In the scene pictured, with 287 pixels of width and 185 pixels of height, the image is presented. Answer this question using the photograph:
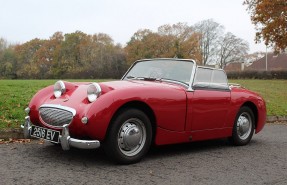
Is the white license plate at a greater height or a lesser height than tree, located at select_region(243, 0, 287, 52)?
lesser

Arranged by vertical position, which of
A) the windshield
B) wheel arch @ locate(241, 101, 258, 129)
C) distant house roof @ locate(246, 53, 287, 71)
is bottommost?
wheel arch @ locate(241, 101, 258, 129)

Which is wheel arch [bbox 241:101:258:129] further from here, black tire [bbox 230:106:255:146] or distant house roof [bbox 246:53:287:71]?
distant house roof [bbox 246:53:287:71]

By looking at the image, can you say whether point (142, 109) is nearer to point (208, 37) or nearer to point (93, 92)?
point (93, 92)

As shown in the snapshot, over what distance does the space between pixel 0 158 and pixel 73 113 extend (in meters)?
1.25

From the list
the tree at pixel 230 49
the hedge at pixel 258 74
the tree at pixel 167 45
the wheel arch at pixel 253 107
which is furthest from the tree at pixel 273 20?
the tree at pixel 230 49

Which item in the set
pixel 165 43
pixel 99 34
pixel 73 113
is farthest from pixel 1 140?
pixel 99 34

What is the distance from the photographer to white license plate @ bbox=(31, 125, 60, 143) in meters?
4.77

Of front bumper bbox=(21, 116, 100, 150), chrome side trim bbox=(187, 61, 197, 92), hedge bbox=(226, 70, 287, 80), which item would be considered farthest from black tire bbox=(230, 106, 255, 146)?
hedge bbox=(226, 70, 287, 80)

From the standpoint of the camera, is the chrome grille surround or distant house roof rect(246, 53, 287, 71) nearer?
the chrome grille surround

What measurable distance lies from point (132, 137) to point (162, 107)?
25.7 inches

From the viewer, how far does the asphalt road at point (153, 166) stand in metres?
4.19

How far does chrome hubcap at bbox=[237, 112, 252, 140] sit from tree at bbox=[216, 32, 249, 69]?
72236 millimetres

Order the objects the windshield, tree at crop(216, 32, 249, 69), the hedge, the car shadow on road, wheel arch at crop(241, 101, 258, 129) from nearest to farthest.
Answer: the car shadow on road, the windshield, wheel arch at crop(241, 101, 258, 129), the hedge, tree at crop(216, 32, 249, 69)

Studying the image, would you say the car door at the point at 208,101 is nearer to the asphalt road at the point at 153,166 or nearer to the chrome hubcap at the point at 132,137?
the asphalt road at the point at 153,166
